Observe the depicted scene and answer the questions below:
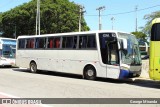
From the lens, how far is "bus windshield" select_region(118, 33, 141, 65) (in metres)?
16.9

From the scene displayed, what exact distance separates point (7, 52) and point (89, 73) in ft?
36.8

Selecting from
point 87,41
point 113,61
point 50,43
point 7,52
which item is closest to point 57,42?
point 50,43

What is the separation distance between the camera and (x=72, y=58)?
64.1 ft

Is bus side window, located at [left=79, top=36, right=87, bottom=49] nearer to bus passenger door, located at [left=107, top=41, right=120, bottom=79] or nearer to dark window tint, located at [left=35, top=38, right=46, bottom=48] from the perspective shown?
bus passenger door, located at [left=107, top=41, right=120, bottom=79]

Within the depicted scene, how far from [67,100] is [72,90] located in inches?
101

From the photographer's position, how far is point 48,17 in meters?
58.8

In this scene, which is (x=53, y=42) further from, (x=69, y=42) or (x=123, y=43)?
(x=123, y=43)

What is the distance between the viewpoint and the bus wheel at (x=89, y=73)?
1819cm

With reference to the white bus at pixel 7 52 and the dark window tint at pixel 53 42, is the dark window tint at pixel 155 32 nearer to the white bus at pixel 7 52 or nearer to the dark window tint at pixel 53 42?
the dark window tint at pixel 53 42

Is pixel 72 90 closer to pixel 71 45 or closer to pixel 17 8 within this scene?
pixel 71 45

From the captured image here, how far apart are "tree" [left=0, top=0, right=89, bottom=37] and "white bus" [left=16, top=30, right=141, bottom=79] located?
35.4 meters

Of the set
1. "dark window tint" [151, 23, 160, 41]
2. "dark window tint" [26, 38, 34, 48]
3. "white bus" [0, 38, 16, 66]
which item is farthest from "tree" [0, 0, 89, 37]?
"dark window tint" [151, 23, 160, 41]

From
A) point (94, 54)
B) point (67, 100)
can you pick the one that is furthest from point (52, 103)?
point (94, 54)

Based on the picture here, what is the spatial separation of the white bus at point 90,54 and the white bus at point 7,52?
4.78 m
